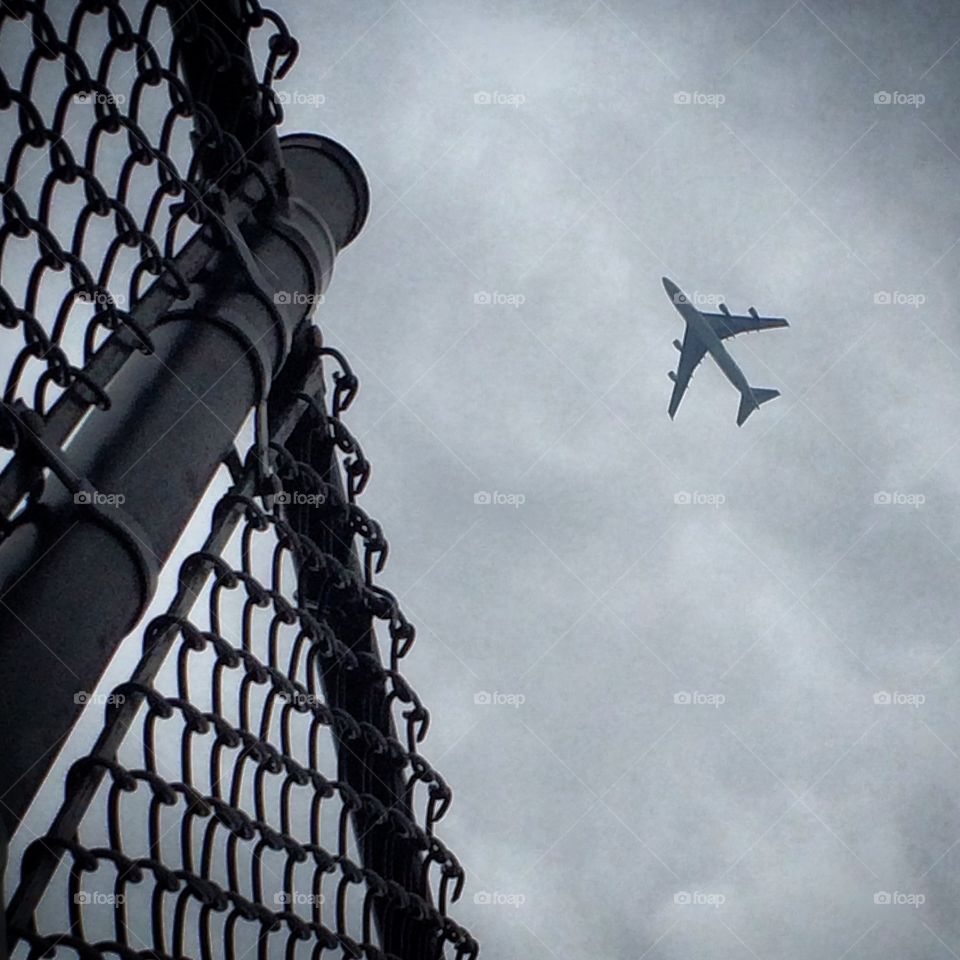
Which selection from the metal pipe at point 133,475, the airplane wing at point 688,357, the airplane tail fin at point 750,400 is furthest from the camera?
the airplane tail fin at point 750,400

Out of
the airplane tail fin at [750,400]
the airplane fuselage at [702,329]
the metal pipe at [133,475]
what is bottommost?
the metal pipe at [133,475]

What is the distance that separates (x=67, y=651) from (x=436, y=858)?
129 cm

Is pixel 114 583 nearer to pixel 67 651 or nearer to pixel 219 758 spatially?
pixel 67 651

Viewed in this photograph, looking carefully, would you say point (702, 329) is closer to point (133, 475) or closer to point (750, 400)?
point (750, 400)

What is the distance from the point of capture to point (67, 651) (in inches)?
50.7

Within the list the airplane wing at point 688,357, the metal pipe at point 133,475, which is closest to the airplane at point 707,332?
the airplane wing at point 688,357

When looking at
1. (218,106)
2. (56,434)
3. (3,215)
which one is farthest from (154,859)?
(218,106)

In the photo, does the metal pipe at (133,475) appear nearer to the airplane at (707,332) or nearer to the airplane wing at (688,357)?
the airplane at (707,332)

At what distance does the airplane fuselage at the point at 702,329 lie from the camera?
29422 millimetres

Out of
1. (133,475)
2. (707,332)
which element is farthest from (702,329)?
(133,475)

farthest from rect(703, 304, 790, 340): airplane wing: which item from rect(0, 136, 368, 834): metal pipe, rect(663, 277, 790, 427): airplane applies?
rect(0, 136, 368, 834): metal pipe

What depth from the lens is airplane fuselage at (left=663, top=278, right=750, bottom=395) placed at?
2942 centimetres

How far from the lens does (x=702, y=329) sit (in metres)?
30.8

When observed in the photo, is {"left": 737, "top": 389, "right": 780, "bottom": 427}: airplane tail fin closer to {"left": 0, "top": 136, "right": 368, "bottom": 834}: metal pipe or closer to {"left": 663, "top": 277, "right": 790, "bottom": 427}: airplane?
{"left": 663, "top": 277, "right": 790, "bottom": 427}: airplane
